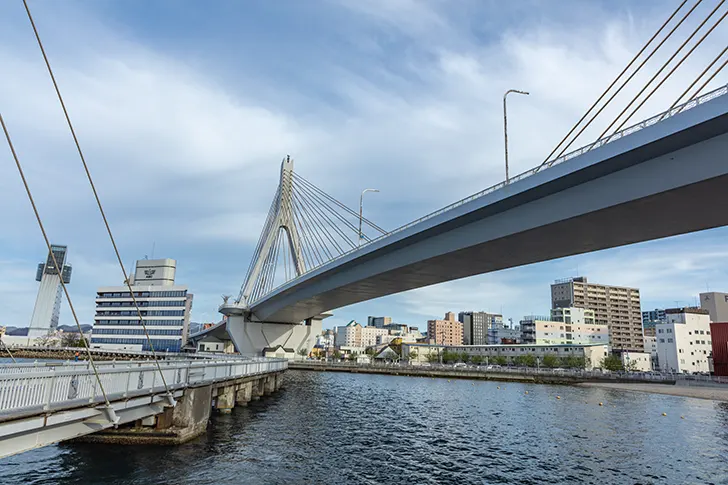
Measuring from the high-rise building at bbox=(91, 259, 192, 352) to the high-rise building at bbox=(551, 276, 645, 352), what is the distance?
371 ft

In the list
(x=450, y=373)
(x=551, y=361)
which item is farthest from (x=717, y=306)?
(x=450, y=373)

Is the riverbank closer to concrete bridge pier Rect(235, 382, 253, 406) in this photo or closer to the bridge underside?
the bridge underside

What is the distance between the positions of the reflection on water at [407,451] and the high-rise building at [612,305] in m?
124

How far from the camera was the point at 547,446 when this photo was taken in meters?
22.4

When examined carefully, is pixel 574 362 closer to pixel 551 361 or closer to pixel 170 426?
pixel 551 361

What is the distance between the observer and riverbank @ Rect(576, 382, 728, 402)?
5027 centimetres

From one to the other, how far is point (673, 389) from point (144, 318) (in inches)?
4400

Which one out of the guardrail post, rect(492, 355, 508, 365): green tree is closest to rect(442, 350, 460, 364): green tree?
rect(492, 355, 508, 365): green tree

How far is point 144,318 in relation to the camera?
120 metres

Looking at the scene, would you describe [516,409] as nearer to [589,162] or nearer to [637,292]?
[589,162]

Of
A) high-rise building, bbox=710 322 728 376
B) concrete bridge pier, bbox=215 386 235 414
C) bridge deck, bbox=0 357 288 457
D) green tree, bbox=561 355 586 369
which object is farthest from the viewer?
green tree, bbox=561 355 586 369

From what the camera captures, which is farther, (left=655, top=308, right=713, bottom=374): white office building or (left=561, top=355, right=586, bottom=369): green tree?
(left=561, top=355, right=586, bottom=369): green tree

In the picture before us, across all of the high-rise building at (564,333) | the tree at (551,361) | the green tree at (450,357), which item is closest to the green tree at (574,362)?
the tree at (551,361)

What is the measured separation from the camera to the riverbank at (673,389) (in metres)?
50.3
